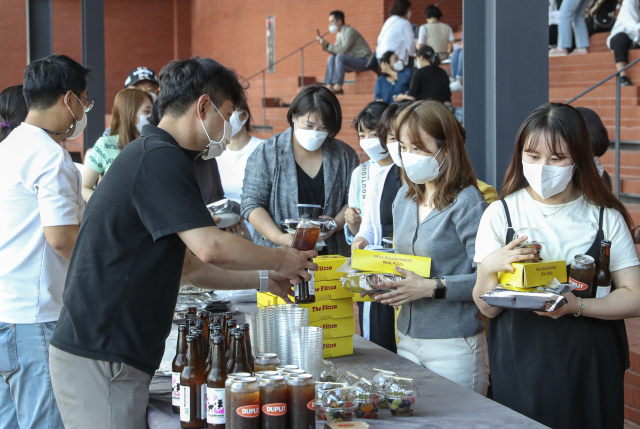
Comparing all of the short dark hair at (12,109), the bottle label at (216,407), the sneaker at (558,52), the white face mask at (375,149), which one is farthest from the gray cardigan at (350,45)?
the bottle label at (216,407)

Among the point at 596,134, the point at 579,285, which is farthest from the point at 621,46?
the point at 579,285

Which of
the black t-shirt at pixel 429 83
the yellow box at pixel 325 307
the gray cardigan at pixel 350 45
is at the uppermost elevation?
the gray cardigan at pixel 350 45

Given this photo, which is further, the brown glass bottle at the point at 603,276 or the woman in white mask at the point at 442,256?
the woman in white mask at the point at 442,256

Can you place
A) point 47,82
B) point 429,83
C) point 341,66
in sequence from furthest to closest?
point 341,66 < point 429,83 < point 47,82

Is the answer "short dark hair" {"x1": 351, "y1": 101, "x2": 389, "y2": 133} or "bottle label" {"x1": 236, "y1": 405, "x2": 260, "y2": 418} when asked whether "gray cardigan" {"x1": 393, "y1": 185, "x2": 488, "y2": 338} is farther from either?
"short dark hair" {"x1": 351, "y1": 101, "x2": 389, "y2": 133}

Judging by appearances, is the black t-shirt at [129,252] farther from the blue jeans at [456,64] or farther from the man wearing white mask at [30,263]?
the blue jeans at [456,64]

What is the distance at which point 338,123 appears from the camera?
12.1 ft

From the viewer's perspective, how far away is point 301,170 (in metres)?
3.79

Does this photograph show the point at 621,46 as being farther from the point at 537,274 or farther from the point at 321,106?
the point at 537,274

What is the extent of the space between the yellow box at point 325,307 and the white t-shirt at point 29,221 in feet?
2.68

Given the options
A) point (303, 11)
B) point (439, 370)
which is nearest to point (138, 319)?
point (439, 370)

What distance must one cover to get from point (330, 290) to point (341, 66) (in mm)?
11267

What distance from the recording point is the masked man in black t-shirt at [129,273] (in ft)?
6.23

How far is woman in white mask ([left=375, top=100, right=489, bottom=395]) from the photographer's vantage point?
2.58 metres
